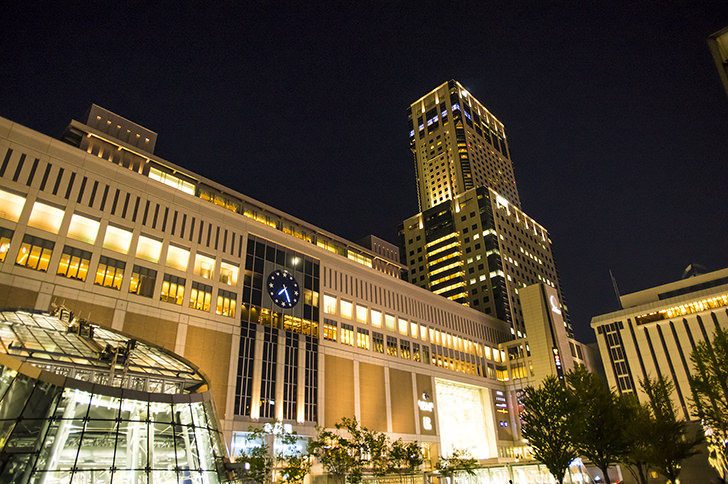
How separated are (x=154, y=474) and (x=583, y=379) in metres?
39.4

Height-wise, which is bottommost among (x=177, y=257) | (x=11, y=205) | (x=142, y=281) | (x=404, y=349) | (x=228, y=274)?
(x=404, y=349)

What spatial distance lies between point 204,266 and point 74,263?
47.2 feet

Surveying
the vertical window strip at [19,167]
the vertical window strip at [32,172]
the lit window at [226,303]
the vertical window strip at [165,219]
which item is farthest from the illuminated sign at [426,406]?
the vertical window strip at [19,167]

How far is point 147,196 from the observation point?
176 feet

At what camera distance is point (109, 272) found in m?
47.6

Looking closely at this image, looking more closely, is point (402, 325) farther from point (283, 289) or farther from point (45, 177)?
point (45, 177)

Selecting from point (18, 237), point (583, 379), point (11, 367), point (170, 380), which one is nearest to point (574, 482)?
point (583, 379)

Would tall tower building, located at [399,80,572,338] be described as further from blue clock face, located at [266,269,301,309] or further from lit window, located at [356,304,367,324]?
blue clock face, located at [266,269,301,309]

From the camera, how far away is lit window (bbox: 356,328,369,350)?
69625 mm

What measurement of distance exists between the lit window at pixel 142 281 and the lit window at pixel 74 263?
4.67 m

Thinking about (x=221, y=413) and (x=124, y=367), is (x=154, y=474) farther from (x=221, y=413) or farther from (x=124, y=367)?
(x=221, y=413)

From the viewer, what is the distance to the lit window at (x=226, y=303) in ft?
179

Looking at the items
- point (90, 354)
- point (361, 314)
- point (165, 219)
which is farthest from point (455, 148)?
point (90, 354)

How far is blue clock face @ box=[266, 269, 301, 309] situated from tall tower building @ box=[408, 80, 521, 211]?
103 meters
